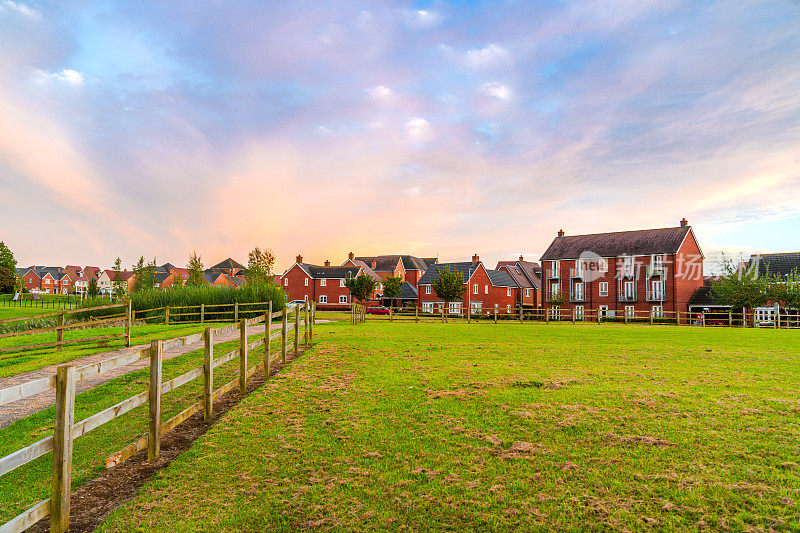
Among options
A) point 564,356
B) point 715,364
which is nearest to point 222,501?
point 564,356

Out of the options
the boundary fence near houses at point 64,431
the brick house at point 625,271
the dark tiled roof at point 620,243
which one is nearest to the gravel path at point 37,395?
the boundary fence near houses at point 64,431

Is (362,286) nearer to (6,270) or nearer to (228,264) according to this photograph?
(6,270)

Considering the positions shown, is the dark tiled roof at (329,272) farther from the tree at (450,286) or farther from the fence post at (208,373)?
the fence post at (208,373)

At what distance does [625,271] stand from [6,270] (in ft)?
304

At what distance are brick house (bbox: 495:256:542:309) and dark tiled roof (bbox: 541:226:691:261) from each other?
34.1 ft

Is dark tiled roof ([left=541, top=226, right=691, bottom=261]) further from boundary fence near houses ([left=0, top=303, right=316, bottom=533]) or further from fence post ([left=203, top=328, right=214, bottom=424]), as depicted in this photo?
boundary fence near houses ([left=0, top=303, right=316, bottom=533])

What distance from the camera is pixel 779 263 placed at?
53.6 meters

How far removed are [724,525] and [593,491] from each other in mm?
1114

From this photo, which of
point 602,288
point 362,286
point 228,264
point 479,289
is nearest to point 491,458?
point 362,286

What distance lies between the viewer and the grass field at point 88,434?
16.3 ft

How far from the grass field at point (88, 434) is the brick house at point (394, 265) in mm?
80465

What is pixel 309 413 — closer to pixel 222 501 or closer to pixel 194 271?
pixel 222 501

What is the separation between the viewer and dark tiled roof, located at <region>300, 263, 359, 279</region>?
75.4 m

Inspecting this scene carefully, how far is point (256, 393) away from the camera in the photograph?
28.9ft
